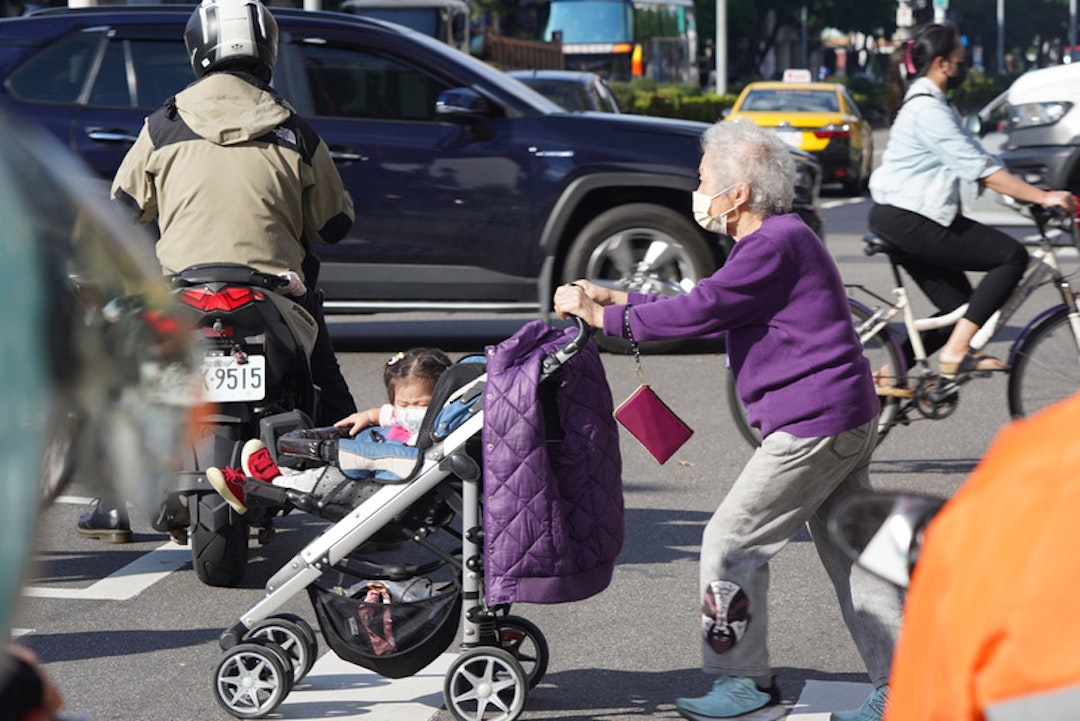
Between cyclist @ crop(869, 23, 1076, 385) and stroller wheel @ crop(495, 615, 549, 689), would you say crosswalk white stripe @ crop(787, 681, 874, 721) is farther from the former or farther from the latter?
cyclist @ crop(869, 23, 1076, 385)

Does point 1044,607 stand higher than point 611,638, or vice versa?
point 1044,607

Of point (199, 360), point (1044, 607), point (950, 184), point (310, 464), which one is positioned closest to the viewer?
point (1044, 607)

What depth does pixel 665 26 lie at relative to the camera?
3997 centimetres

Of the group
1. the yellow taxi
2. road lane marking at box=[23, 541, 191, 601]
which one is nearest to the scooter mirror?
road lane marking at box=[23, 541, 191, 601]

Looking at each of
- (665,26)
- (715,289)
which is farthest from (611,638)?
(665,26)

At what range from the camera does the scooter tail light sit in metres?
5.38

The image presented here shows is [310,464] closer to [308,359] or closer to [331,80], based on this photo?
[308,359]

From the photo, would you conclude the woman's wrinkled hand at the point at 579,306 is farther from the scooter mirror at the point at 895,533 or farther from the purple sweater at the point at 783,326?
the scooter mirror at the point at 895,533

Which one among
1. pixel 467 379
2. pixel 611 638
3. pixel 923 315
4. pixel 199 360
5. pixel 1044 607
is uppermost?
pixel 199 360

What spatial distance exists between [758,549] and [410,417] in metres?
1.15

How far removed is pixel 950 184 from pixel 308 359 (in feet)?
9.87

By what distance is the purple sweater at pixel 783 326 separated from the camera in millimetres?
4117

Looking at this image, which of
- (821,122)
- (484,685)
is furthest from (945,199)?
(821,122)

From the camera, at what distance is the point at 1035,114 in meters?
15.3
